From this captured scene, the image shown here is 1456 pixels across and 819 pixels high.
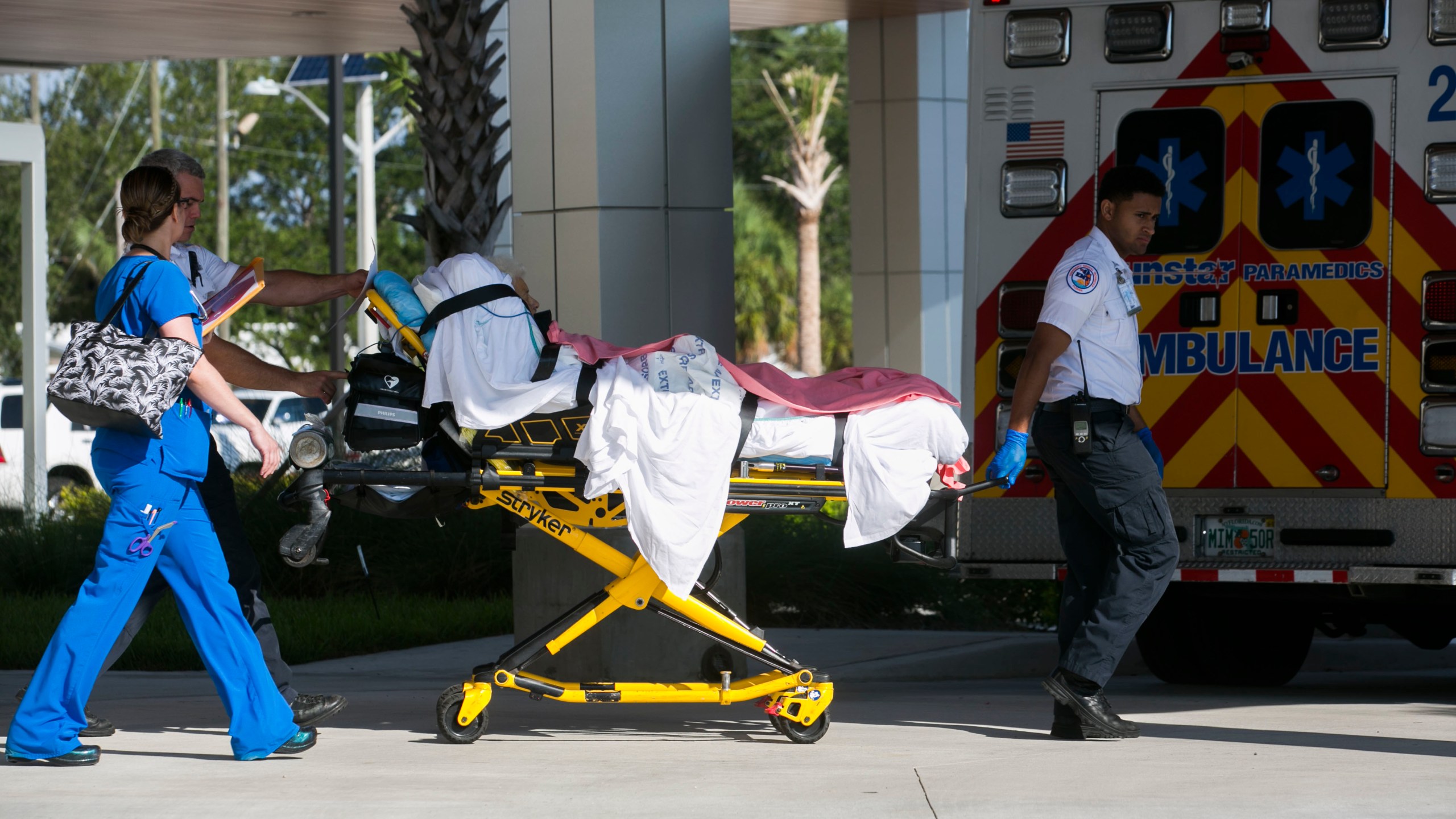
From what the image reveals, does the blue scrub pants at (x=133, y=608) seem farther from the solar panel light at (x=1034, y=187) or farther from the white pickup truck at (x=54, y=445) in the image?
the white pickup truck at (x=54, y=445)

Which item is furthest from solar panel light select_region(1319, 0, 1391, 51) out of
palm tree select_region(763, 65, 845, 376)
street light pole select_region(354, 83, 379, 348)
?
palm tree select_region(763, 65, 845, 376)

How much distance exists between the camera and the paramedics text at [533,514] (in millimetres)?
5965

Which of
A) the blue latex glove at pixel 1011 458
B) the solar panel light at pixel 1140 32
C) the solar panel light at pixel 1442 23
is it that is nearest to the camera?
the blue latex glove at pixel 1011 458

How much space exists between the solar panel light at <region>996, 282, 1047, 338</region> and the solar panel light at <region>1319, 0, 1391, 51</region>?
1416mm

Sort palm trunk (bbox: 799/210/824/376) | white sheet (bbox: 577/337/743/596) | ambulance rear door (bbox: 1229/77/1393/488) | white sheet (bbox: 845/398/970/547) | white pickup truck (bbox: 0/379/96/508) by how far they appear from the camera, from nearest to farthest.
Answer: white sheet (bbox: 577/337/743/596), white sheet (bbox: 845/398/970/547), ambulance rear door (bbox: 1229/77/1393/488), white pickup truck (bbox: 0/379/96/508), palm trunk (bbox: 799/210/824/376)

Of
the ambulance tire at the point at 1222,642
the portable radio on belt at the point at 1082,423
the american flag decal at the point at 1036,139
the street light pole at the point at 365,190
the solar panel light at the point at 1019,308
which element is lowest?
the ambulance tire at the point at 1222,642

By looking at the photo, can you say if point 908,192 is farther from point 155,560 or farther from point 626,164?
point 155,560

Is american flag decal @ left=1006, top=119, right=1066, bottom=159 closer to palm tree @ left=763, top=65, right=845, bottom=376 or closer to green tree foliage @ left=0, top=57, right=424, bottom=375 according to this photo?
palm tree @ left=763, top=65, right=845, bottom=376

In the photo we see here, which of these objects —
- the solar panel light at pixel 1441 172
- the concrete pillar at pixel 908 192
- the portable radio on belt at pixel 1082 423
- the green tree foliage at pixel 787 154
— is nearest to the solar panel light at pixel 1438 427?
the solar panel light at pixel 1441 172

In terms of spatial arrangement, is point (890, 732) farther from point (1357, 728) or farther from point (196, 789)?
point (196, 789)

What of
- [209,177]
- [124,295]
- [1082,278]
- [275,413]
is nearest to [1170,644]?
[1082,278]

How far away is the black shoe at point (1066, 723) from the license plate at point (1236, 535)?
111 cm

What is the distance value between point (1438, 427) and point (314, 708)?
4.22 meters

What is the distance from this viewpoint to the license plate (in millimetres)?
6969
